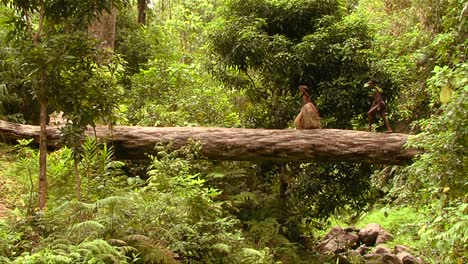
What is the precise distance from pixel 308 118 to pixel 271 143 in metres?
0.79

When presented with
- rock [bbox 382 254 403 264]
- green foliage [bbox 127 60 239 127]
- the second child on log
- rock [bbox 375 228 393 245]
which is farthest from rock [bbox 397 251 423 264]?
green foliage [bbox 127 60 239 127]

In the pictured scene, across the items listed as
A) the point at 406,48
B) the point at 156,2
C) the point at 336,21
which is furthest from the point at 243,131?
the point at 156,2

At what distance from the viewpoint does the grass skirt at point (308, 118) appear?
8797mm

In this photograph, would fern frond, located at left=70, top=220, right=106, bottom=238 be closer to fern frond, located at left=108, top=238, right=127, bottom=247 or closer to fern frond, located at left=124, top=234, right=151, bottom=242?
fern frond, located at left=108, top=238, right=127, bottom=247

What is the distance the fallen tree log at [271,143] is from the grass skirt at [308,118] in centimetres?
14

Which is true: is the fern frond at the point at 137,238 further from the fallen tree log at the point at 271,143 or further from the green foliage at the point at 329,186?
the green foliage at the point at 329,186

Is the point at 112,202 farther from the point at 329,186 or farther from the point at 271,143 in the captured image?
the point at 329,186

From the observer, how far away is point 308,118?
347 inches

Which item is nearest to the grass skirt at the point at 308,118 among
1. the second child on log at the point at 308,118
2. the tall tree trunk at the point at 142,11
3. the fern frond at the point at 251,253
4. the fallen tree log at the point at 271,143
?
the second child on log at the point at 308,118

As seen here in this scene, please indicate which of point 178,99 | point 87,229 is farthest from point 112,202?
point 178,99

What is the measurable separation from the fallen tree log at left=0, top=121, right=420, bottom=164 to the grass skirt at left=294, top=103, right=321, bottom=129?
144 mm

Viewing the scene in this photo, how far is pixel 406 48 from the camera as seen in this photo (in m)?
13.4

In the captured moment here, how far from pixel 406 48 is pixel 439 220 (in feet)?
31.8

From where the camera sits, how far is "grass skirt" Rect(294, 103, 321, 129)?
8797mm
